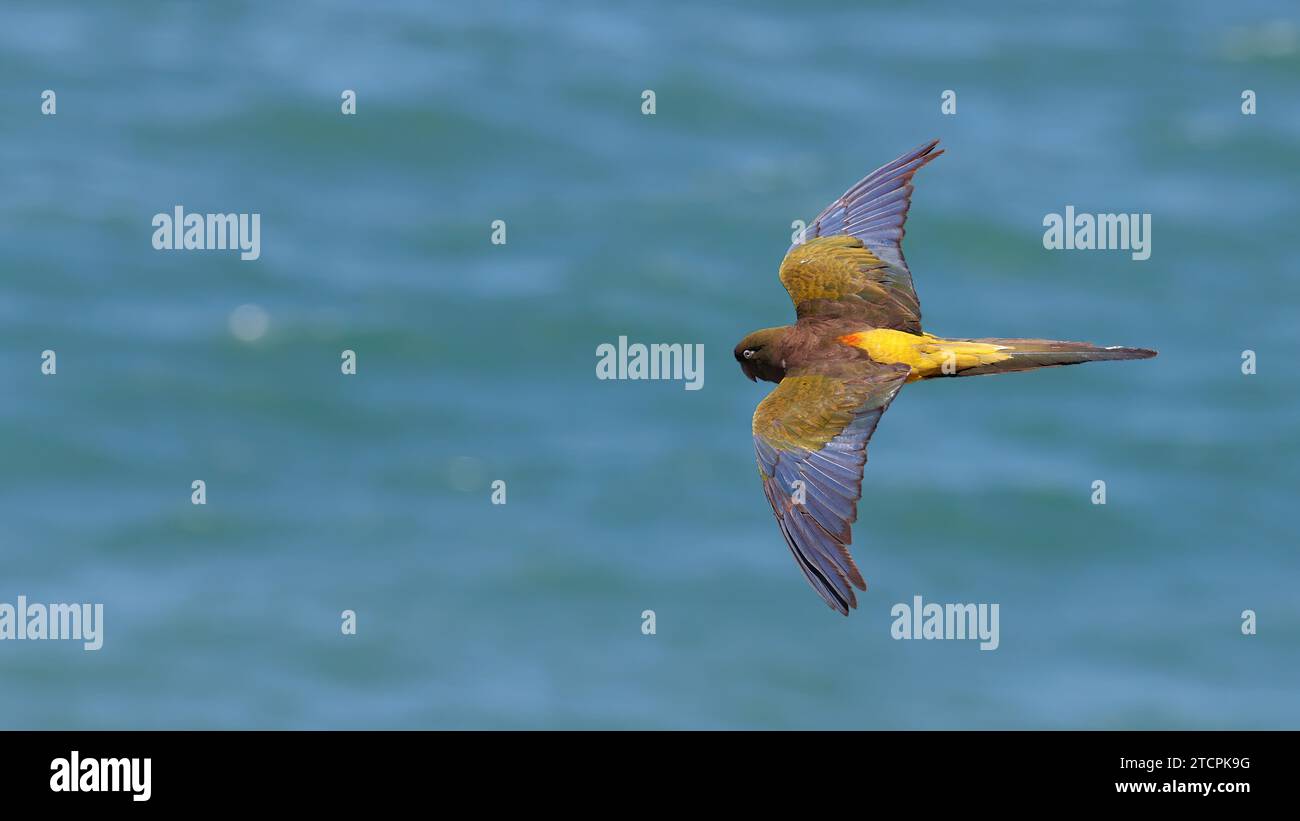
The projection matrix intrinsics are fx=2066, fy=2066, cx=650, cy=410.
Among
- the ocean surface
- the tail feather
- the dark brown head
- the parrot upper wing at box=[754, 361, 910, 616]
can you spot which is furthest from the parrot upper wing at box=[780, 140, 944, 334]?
the ocean surface

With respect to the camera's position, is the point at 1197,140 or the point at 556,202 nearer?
the point at 556,202

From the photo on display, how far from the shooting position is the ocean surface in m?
50.4

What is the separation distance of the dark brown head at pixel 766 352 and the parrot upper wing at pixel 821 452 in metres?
0.30

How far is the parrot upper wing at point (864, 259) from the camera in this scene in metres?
14.3

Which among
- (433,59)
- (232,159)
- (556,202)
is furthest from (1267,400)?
(232,159)

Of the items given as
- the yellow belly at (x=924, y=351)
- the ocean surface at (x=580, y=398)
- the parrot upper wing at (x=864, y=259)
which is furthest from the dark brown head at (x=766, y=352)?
the ocean surface at (x=580, y=398)

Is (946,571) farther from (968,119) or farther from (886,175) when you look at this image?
(886,175)

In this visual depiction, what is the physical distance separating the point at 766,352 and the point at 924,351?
112 centimetres

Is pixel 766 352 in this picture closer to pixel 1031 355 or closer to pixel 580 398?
pixel 1031 355

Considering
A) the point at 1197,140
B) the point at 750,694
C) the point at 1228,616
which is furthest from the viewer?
the point at 1197,140

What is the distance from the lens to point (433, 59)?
61125 mm

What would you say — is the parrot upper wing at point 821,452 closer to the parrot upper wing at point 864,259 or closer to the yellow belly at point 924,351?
the yellow belly at point 924,351

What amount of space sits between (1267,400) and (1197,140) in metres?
9.86

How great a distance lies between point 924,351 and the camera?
13492 mm
